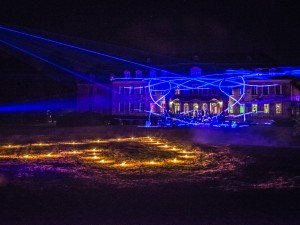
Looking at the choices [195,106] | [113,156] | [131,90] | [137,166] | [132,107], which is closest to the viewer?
[137,166]

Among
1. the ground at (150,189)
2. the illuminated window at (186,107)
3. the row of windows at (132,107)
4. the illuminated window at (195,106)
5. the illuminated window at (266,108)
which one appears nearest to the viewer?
the ground at (150,189)

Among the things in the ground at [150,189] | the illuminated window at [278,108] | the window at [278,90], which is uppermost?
the window at [278,90]

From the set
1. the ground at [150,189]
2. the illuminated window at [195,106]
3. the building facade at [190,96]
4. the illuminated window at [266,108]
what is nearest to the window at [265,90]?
the building facade at [190,96]

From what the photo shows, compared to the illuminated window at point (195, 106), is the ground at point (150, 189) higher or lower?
lower

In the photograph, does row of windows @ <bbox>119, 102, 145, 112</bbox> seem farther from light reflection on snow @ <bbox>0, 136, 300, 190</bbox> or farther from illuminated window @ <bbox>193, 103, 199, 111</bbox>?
light reflection on snow @ <bbox>0, 136, 300, 190</bbox>

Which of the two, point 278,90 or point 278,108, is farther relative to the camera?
point 278,90

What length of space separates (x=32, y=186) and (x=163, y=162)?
5.02 metres

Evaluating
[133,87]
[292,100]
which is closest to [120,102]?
[133,87]

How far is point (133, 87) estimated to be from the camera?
60.6 meters

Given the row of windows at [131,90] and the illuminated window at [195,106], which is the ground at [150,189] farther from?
the row of windows at [131,90]

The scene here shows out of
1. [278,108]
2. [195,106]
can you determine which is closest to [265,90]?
[278,108]

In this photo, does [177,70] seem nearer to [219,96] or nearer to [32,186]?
[219,96]

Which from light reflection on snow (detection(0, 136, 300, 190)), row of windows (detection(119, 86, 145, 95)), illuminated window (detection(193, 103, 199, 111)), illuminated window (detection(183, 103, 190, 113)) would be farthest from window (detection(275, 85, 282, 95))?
light reflection on snow (detection(0, 136, 300, 190))

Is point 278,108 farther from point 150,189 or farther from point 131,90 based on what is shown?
point 150,189
